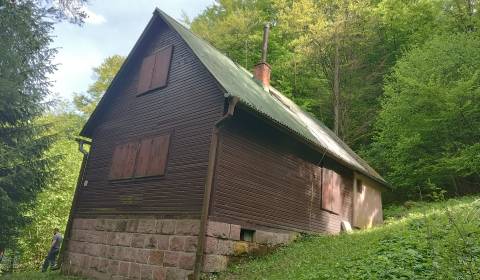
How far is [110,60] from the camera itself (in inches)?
1282

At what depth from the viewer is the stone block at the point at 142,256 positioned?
10188mm

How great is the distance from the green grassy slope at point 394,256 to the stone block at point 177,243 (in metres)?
1.20

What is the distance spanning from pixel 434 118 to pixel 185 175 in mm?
13528

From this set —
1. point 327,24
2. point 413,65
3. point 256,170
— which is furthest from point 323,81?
point 256,170

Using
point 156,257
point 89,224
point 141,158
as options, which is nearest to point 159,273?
point 156,257

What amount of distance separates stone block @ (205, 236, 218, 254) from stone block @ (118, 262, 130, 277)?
9.25 feet

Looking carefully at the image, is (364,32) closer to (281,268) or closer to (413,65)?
(413,65)

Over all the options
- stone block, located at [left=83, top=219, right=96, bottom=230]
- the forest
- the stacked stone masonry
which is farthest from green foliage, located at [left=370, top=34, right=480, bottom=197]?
stone block, located at [left=83, top=219, right=96, bottom=230]

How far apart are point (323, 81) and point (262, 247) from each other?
16.4 m

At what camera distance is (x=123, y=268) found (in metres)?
10.7

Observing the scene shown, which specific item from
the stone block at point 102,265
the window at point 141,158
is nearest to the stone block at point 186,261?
the window at point 141,158

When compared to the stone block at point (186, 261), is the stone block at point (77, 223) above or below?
above

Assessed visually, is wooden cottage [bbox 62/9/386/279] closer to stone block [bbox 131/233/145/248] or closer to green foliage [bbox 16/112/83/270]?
stone block [bbox 131/233/145/248]

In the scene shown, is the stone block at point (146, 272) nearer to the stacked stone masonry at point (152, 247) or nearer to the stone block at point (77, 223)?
the stacked stone masonry at point (152, 247)
